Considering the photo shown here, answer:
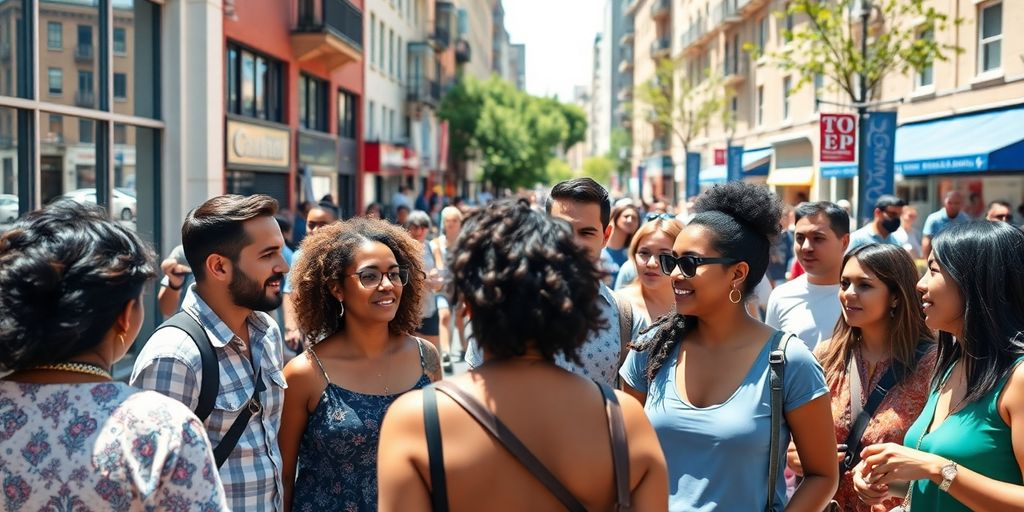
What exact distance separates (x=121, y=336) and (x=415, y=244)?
73.9 inches

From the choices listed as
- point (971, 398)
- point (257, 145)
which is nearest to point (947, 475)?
point (971, 398)

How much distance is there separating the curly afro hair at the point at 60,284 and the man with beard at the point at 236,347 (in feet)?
2.65

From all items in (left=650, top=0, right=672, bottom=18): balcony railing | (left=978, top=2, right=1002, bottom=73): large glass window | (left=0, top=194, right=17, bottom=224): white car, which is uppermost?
(left=650, top=0, right=672, bottom=18): balcony railing

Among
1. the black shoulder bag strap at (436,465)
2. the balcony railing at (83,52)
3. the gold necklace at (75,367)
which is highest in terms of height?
the balcony railing at (83,52)

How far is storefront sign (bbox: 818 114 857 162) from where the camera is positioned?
14.2 m

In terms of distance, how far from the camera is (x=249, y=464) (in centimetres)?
322

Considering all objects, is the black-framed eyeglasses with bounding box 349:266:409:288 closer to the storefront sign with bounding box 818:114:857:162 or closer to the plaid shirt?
the plaid shirt

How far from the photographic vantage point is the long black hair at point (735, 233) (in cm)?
326

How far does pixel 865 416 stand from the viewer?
388 cm

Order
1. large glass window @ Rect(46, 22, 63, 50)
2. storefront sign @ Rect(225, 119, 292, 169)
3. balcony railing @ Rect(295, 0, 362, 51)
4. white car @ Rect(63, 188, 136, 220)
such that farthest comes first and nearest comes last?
balcony railing @ Rect(295, 0, 362, 51), storefront sign @ Rect(225, 119, 292, 169), white car @ Rect(63, 188, 136, 220), large glass window @ Rect(46, 22, 63, 50)

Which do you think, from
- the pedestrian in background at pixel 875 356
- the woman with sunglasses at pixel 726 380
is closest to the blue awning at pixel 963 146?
the pedestrian in background at pixel 875 356

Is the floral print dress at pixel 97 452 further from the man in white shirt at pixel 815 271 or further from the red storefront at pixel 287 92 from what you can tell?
the red storefront at pixel 287 92

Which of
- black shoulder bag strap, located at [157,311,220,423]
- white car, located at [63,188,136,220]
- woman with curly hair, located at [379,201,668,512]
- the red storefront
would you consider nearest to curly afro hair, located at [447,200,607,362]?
woman with curly hair, located at [379,201,668,512]

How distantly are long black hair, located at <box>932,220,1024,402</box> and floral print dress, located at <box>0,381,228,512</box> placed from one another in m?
2.31
